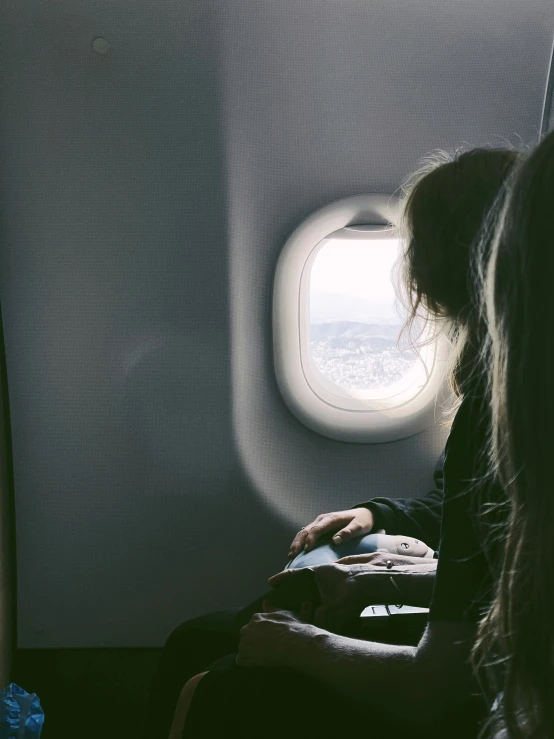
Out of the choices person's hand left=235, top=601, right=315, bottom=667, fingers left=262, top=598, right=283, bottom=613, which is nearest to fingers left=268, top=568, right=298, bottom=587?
fingers left=262, top=598, right=283, bottom=613

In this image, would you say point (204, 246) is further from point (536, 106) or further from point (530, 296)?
point (530, 296)

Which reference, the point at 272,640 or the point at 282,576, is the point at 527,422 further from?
the point at 282,576

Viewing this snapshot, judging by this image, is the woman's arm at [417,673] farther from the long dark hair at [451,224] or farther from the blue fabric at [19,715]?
the blue fabric at [19,715]

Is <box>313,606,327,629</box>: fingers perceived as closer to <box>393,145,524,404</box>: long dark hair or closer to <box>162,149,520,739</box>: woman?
<box>162,149,520,739</box>: woman

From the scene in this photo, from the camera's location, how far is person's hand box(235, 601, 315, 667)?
105 centimetres

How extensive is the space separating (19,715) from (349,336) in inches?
59.0

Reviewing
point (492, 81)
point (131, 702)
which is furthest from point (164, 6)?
point (131, 702)

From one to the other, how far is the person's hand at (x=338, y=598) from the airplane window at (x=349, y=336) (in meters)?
1.01

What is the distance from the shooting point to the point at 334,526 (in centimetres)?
177

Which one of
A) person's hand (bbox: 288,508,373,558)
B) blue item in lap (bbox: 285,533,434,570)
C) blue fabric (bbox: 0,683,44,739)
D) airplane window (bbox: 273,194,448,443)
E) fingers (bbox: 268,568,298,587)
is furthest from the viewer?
airplane window (bbox: 273,194,448,443)

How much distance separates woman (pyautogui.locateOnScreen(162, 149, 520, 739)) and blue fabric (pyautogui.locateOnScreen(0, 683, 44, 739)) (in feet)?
3.28

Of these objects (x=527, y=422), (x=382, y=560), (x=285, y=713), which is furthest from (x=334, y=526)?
(x=527, y=422)

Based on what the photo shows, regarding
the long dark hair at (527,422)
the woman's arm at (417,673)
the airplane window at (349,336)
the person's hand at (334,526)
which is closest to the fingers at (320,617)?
the woman's arm at (417,673)

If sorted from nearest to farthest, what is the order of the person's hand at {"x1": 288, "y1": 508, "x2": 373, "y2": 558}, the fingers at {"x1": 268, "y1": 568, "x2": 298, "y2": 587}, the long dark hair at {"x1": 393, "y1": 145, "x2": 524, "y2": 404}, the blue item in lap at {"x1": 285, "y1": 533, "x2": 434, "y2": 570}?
the long dark hair at {"x1": 393, "y1": 145, "x2": 524, "y2": 404}, the fingers at {"x1": 268, "y1": 568, "x2": 298, "y2": 587}, the blue item in lap at {"x1": 285, "y1": 533, "x2": 434, "y2": 570}, the person's hand at {"x1": 288, "y1": 508, "x2": 373, "y2": 558}
